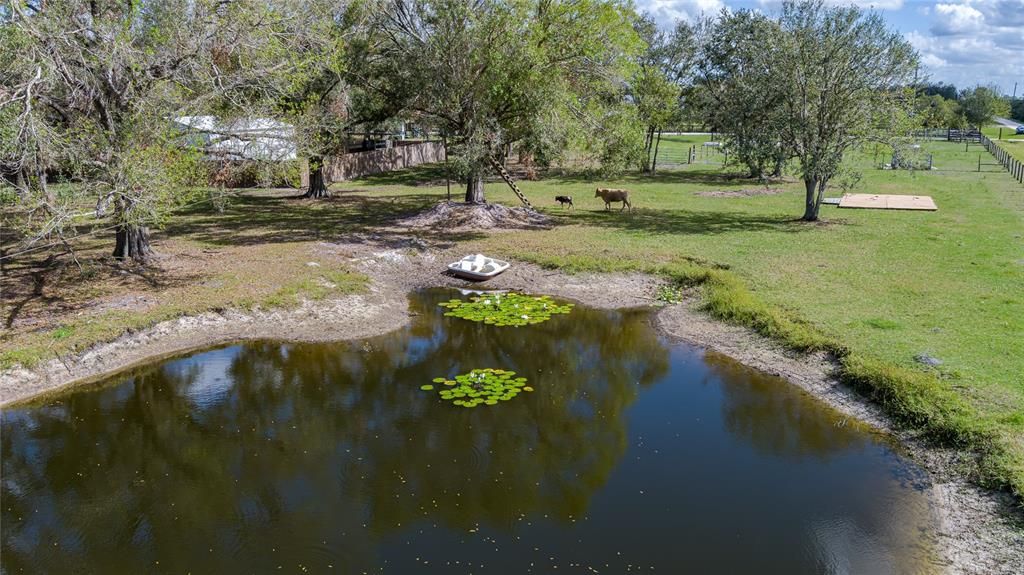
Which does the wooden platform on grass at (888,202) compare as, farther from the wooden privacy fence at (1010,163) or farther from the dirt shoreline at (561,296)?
the dirt shoreline at (561,296)

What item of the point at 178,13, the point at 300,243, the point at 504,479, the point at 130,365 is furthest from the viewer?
the point at 300,243

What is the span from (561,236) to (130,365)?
39.8 feet

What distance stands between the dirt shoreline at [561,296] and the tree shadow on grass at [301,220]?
78.1 inches

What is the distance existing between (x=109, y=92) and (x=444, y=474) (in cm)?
1052

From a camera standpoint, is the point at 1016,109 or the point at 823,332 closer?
the point at 823,332

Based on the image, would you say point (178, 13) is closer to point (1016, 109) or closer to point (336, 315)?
point (336, 315)

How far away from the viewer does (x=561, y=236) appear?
66.8ft

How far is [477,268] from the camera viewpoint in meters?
16.9

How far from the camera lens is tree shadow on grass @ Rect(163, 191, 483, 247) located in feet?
66.6

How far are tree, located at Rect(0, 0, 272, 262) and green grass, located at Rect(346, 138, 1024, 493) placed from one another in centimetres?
830

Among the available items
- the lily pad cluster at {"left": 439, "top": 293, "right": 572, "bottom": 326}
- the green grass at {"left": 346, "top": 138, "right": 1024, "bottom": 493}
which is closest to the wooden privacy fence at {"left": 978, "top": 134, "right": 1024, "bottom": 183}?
the green grass at {"left": 346, "top": 138, "right": 1024, "bottom": 493}

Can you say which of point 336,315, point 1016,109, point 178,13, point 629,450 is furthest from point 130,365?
point 1016,109

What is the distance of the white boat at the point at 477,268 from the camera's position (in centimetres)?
1680

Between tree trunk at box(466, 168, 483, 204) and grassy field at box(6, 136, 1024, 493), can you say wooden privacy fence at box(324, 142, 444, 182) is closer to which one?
grassy field at box(6, 136, 1024, 493)
